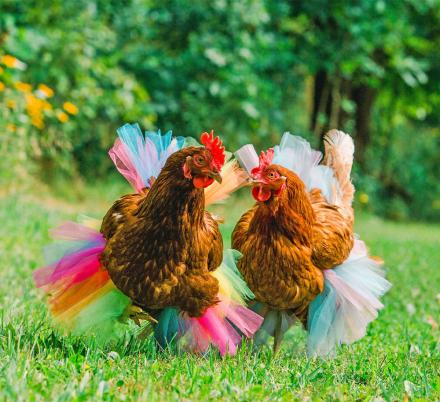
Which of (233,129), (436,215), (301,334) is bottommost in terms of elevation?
(436,215)

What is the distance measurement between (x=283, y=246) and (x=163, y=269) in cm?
68

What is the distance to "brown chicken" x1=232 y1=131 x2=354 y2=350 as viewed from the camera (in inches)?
149

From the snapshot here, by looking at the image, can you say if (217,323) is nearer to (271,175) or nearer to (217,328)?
(217,328)

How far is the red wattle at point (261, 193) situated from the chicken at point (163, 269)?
0.24m

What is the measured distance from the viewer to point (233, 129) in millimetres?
12859

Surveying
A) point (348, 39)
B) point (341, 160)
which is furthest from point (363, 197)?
point (341, 160)

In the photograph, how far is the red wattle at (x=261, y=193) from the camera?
3750 millimetres

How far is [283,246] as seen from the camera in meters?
3.80

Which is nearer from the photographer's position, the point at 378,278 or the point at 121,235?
the point at 121,235

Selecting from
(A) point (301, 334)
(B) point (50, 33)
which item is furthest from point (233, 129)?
(A) point (301, 334)

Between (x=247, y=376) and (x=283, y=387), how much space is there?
0.59ft

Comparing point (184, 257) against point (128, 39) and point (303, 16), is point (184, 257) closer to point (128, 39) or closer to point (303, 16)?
point (128, 39)

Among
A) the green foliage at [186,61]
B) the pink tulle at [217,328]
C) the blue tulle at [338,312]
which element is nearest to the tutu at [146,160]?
the pink tulle at [217,328]

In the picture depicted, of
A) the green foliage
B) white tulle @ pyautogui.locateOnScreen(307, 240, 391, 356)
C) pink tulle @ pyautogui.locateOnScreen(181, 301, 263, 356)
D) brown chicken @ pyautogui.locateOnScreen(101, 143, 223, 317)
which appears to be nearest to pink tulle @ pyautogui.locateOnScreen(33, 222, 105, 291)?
brown chicken @ pyautogui.locateOnScreen(101, 143, 223, 317)
